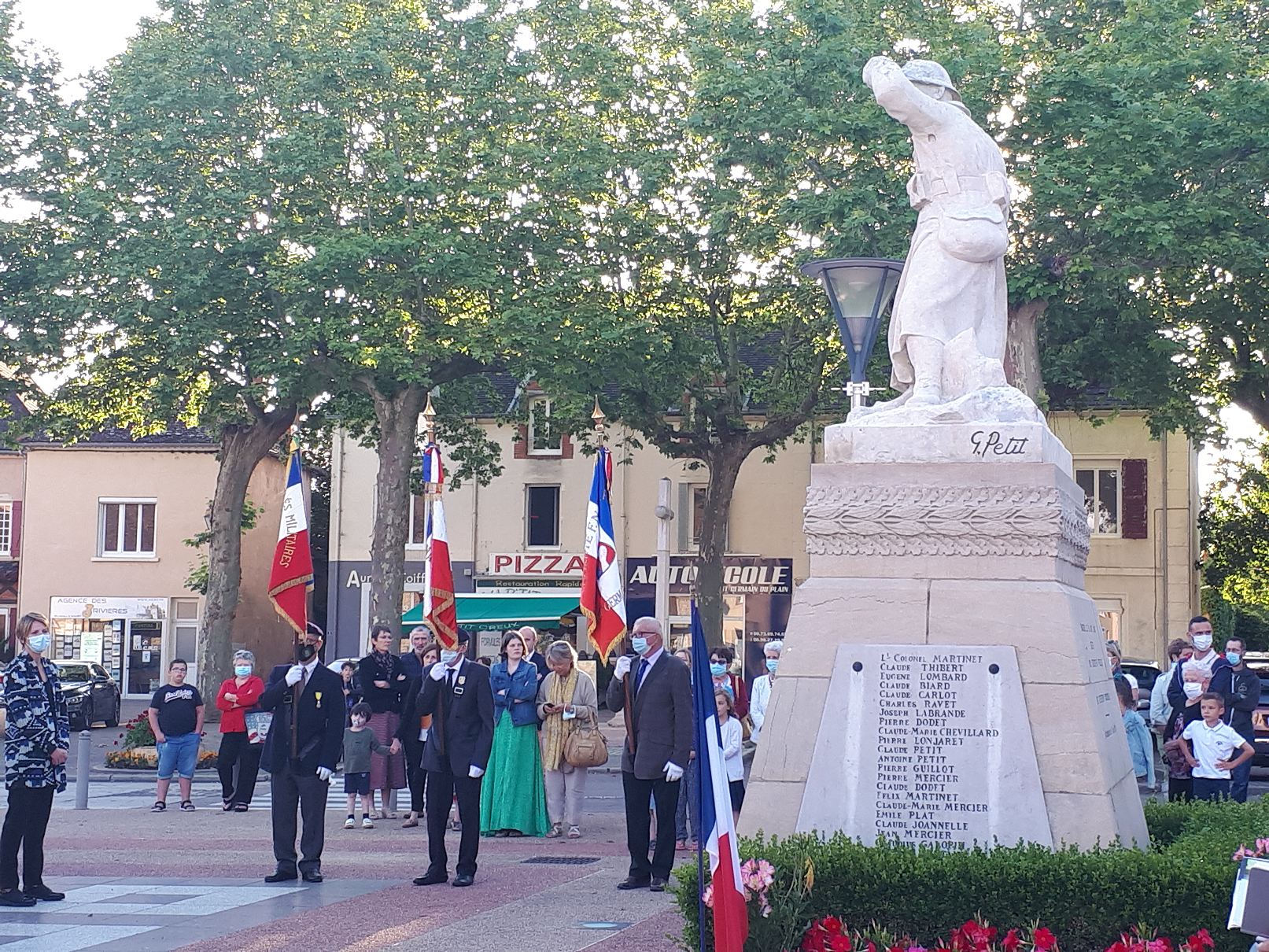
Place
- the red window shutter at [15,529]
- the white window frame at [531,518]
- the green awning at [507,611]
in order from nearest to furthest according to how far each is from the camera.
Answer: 1. the green awning at [507,611]
2. the white window frame at [531,518]
3. the red window shutter at [15,529]

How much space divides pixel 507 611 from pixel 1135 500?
16039 millimetres

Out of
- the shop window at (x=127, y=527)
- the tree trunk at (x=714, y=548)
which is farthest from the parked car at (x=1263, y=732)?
the shop window at (x=127, y=527)

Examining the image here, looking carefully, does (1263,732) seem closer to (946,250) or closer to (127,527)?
(946,250)

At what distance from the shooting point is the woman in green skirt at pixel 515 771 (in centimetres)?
1420

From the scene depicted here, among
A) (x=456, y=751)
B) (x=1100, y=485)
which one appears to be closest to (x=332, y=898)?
(x=456, y=751)

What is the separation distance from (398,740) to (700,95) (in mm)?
14007

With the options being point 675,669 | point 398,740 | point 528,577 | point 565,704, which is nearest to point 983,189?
point 675,669

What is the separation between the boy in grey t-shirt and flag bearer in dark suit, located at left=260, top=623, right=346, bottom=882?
11.5 feet

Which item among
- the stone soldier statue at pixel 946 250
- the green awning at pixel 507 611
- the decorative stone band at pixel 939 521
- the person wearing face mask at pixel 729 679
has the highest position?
the stone soldier statue at pixel 946 250

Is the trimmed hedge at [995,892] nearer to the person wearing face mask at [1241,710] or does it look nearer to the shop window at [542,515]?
the person wearing face mask at [1241,710]

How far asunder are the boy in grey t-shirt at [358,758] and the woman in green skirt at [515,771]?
4.73 feet

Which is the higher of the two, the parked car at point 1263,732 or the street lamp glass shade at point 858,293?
the street lamp glass shade at point 858,293

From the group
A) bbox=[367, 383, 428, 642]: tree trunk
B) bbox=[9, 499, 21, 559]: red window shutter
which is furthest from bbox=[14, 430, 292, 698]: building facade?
bbox=[367, 383, 428, 642]: tree trunk

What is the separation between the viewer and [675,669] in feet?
36.3
